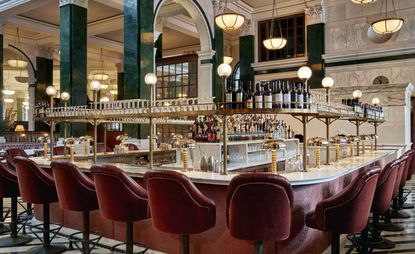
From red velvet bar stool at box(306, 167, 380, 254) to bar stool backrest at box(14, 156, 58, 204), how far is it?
2.60 meters

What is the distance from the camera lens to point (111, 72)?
21.8 meters

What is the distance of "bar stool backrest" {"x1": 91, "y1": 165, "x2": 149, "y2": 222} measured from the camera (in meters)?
2.99

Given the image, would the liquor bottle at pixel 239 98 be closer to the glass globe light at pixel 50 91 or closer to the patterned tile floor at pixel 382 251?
the patterned tile floor at pixel 382 251

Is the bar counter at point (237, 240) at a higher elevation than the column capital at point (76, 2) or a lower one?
lower

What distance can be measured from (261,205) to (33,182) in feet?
7.91

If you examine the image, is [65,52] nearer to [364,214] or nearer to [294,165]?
[294,165]

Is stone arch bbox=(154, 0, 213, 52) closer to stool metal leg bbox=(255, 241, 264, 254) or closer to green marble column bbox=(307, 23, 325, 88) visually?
green marble column bbox=(307, 23, 325, 88)

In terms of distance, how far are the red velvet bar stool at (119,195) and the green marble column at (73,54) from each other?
5.89 m

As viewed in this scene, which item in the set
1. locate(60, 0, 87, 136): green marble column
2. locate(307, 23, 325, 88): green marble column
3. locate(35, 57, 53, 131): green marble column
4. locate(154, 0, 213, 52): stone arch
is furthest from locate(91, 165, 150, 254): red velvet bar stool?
locate(35, 57, 53, 131): green marble column

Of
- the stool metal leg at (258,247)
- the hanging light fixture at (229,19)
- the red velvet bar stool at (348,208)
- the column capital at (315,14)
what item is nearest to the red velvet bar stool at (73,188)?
the stool metal leg at (258,247)

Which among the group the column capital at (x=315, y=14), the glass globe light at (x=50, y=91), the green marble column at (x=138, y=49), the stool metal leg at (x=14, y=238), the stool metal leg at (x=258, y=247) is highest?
the column capital at (x=315, y=14)

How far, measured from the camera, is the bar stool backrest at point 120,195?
2.99m

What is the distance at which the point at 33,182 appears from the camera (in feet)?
12.1

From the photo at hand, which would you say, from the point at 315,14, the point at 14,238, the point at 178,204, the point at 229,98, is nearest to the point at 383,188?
the point at 229,98
